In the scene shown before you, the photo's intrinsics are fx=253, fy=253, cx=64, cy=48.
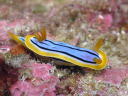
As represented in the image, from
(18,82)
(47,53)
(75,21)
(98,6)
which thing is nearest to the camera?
(18,82)

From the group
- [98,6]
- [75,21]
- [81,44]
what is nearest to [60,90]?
[81,44]

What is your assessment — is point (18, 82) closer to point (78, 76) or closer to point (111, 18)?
point (78, 76)

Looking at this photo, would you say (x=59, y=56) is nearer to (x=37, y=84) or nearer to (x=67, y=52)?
(x=67, y=52)

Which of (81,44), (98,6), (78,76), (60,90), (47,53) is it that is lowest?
(60,90)

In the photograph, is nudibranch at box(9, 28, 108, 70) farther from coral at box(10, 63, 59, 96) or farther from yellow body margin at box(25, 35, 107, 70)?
coral at box(10, 63, 59, 96)

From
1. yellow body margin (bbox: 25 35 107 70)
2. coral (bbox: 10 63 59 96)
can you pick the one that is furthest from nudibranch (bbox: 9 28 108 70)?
coral (bbox: 10 63 59 96)

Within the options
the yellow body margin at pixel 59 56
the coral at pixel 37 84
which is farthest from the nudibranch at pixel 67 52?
the coral at pixel 37 84

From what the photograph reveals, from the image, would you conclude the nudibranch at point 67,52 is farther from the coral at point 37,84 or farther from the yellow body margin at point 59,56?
the coral at point 37,84
